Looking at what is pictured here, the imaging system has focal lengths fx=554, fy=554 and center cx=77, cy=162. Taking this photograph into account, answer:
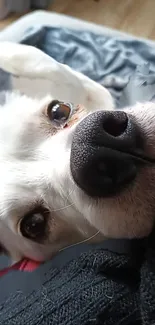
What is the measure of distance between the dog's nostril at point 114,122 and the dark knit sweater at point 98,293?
20cm

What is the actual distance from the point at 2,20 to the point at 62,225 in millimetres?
2343

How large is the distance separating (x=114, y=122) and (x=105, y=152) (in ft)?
0.28

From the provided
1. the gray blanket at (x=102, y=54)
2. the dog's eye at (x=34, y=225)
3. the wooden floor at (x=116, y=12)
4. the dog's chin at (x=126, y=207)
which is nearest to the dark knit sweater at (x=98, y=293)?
the dog's chin at (x=126, y=207)

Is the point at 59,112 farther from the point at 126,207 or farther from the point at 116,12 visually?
the point at 116,12

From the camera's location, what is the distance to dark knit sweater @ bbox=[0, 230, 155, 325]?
2.98ft

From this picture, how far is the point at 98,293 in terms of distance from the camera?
934mm

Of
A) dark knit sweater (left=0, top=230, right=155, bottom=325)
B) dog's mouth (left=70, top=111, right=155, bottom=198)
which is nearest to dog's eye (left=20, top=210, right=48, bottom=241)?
dark knit sweater (left=0, top=230, right=155, bottom=325)

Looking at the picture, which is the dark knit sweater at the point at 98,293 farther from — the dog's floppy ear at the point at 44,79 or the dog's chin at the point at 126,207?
the dog's floppy ear at the point at 44,79

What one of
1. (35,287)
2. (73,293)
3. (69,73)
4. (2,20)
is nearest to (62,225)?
(35,287)

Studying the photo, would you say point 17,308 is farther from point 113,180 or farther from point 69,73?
point 69,73

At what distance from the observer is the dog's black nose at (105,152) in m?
0.89

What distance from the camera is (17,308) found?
103 centimetres

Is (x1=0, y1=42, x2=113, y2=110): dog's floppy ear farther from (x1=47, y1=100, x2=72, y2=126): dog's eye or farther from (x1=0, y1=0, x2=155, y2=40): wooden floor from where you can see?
(x1=0, y1=0, x2=155, y2=40): wooden floor

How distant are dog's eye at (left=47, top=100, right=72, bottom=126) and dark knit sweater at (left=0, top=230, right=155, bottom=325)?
359 millimetres
